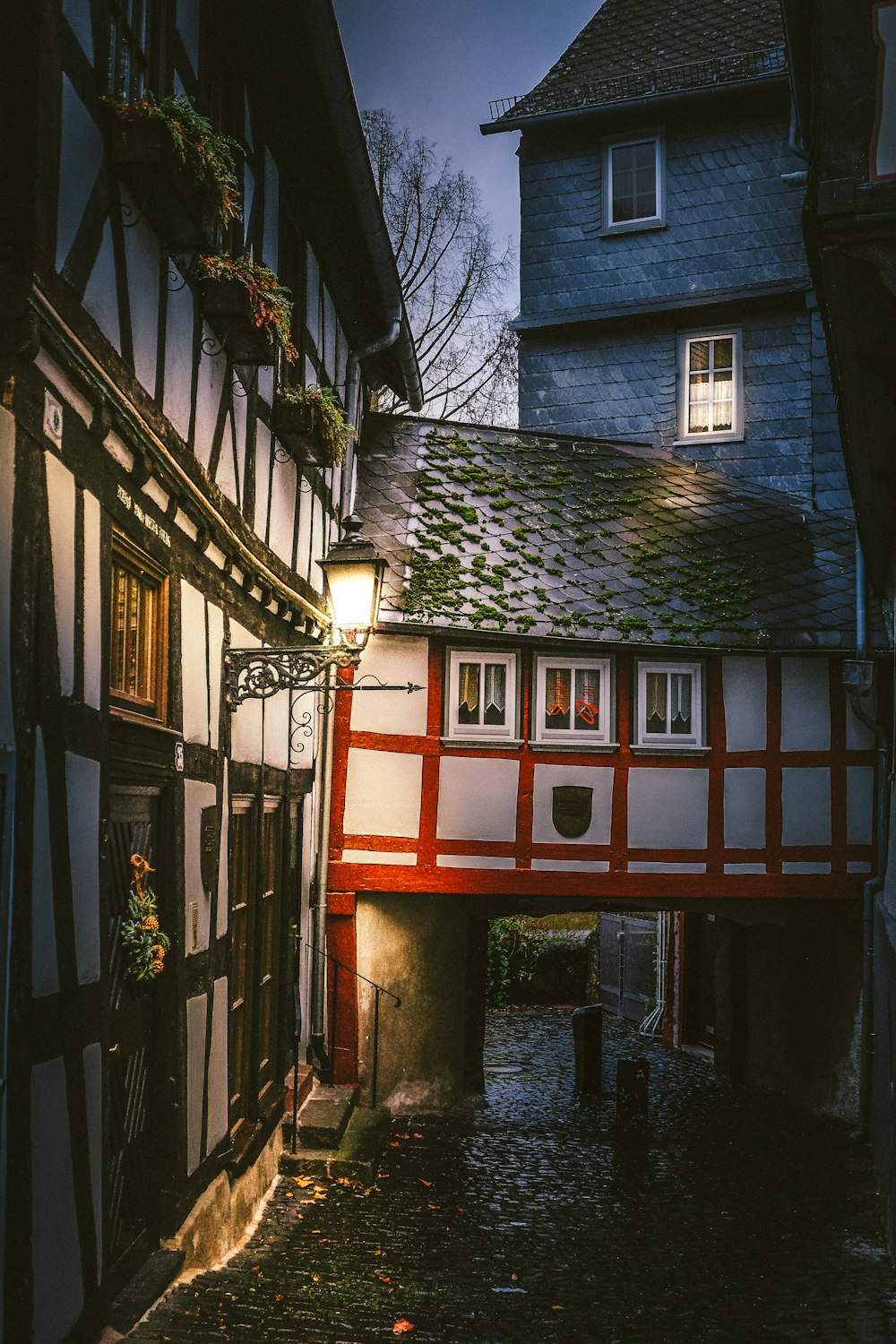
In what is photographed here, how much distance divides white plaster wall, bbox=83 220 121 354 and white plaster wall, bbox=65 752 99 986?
1.53m

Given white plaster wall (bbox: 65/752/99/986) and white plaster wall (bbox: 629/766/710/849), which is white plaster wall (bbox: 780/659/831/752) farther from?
white plaster wall (bbox: 65/752/99/986)

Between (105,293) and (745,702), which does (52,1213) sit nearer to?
(105,293)

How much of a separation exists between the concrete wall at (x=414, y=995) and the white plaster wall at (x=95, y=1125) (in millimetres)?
Result: 7364

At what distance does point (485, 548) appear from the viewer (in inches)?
487

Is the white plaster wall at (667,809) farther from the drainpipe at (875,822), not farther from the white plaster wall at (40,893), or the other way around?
the white plaster wall at (40,893)

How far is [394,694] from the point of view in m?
11.8

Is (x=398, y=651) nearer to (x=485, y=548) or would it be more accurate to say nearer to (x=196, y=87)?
(x=485, y=548)

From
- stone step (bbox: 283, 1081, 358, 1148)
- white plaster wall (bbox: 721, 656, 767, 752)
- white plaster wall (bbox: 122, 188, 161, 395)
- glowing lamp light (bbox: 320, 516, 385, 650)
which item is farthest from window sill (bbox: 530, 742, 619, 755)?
white plaster wall (bbox: 122, 188, 161, 395)

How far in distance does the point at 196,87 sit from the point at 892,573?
5795mm

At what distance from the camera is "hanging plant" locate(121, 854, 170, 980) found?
5199 millimetres

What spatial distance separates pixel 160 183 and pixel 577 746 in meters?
7.79

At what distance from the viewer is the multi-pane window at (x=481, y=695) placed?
11938mm

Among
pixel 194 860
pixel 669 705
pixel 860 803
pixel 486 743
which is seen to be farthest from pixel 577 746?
pixel 194 860

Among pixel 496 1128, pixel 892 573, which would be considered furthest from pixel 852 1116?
pixel 892 573
